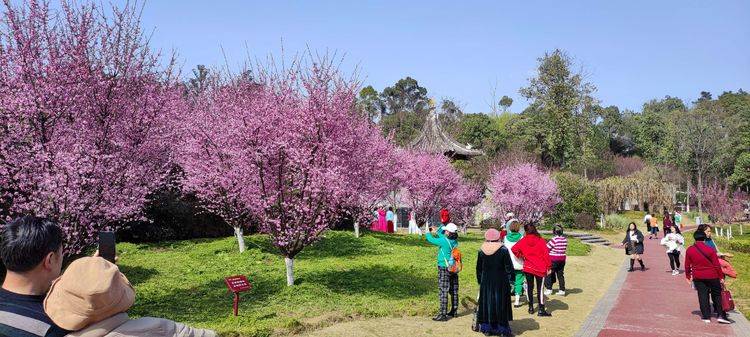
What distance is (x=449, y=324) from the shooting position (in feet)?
31.4

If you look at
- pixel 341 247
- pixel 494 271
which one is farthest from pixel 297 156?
pixel 341 247

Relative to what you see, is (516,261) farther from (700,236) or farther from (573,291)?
(573,291)

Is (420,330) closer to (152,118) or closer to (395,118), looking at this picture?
(152,118)

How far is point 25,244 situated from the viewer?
121 inches

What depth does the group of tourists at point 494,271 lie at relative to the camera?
8859 millimetres

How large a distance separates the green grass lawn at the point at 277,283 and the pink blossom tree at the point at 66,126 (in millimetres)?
2332

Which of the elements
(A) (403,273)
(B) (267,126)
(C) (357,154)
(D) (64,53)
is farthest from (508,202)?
(D) (64,53)

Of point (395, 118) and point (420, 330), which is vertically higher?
point (395, 118)

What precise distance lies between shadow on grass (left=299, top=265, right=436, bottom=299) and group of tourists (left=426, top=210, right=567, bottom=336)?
2.21m

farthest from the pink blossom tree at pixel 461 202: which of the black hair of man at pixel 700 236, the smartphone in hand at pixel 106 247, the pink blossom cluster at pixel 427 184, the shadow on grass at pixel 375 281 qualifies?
the smartphone in hand at pixel 106 247

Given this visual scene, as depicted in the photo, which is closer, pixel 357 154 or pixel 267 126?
pixel 267 126

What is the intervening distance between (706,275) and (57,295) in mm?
10859

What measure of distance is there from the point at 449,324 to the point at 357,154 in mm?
5264

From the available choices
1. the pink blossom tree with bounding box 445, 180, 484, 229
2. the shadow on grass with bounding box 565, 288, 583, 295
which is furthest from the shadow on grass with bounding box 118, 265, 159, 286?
the pink blossom tree with bounding box 445, 180, 484, 229
